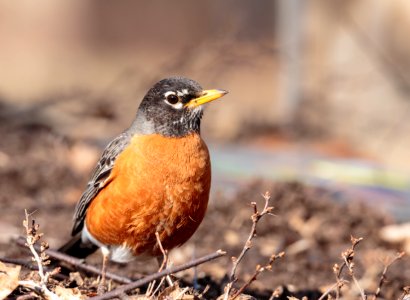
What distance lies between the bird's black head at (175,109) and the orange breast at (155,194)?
83 millimetres

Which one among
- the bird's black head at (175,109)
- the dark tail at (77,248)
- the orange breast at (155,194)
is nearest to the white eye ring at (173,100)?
the bird's black head at (175,109)

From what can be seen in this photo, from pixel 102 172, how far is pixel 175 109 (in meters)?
0.50

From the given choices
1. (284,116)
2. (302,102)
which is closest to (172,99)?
(302,102)

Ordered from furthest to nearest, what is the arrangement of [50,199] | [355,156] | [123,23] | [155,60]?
[123,23] → [155,60] → [355,156] → [50,199]

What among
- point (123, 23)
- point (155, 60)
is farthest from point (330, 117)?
point (123, 23)

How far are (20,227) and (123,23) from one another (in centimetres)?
1512

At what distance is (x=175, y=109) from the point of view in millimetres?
4629

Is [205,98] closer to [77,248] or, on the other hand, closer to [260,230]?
[77,248]

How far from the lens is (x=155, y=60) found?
1817 cm

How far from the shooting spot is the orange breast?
4277mm

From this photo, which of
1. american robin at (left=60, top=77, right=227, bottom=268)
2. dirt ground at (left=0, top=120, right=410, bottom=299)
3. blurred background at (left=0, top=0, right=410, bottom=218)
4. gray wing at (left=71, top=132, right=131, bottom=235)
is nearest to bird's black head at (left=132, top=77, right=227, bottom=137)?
american robin at (left=60, top=77, right=227, bottom=268)

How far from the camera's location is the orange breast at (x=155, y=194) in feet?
14.0

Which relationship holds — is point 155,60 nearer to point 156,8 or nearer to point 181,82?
point 156,8

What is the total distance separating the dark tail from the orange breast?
45 centimetres
